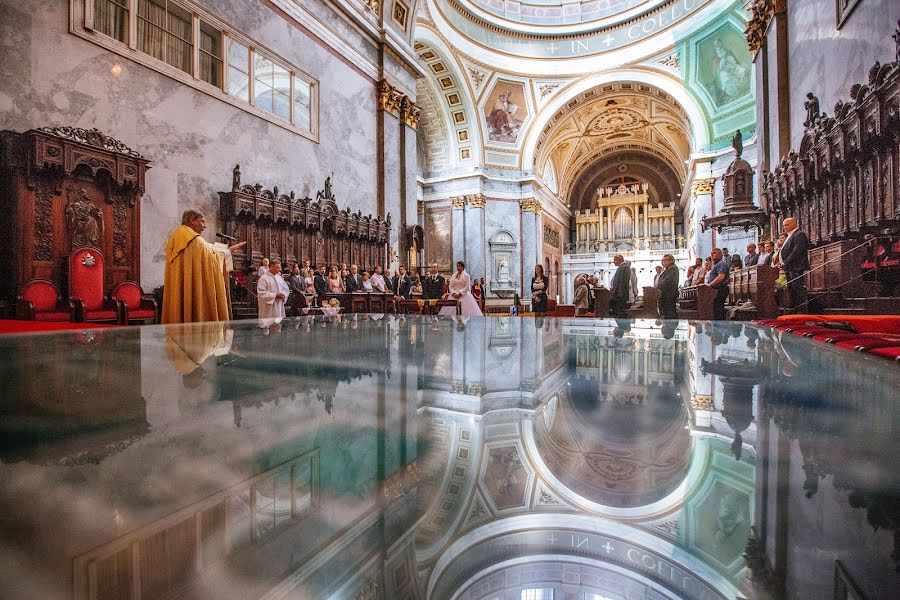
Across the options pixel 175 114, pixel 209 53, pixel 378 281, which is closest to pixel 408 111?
pixel 378 281

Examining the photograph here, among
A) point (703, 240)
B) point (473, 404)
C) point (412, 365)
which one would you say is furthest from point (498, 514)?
point (703, 240)

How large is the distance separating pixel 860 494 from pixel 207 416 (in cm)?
122

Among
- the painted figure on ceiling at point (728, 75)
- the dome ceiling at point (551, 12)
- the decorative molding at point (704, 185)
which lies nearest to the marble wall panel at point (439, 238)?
the dome ceiling at point (551, 12)

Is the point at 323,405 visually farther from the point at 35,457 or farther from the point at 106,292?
the point at 106,292

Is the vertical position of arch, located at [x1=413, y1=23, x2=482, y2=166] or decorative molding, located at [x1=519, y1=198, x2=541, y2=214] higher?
arch, located at [x1=413, y1=23, x2=482, y2=166]

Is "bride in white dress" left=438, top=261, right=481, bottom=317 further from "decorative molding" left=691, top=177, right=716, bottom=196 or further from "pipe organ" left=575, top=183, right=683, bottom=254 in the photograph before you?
"pipe organ" left=575, top=183, right=683, bottom=254

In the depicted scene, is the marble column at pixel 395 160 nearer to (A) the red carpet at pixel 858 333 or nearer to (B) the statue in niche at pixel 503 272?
(B) the statue in niche at pixel 503 272

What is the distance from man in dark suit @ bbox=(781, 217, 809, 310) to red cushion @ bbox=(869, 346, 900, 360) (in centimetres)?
372

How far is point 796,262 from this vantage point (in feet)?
18.0

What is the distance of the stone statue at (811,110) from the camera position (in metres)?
7.14

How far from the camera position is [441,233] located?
68.2 ft

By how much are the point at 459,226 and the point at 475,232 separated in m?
0.76

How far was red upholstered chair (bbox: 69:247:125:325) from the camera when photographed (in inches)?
226

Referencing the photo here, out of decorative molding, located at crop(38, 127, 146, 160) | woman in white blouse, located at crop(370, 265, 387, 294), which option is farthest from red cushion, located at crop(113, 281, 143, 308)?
woman in white blouse, located at crop(370, 265, 387, 294)
